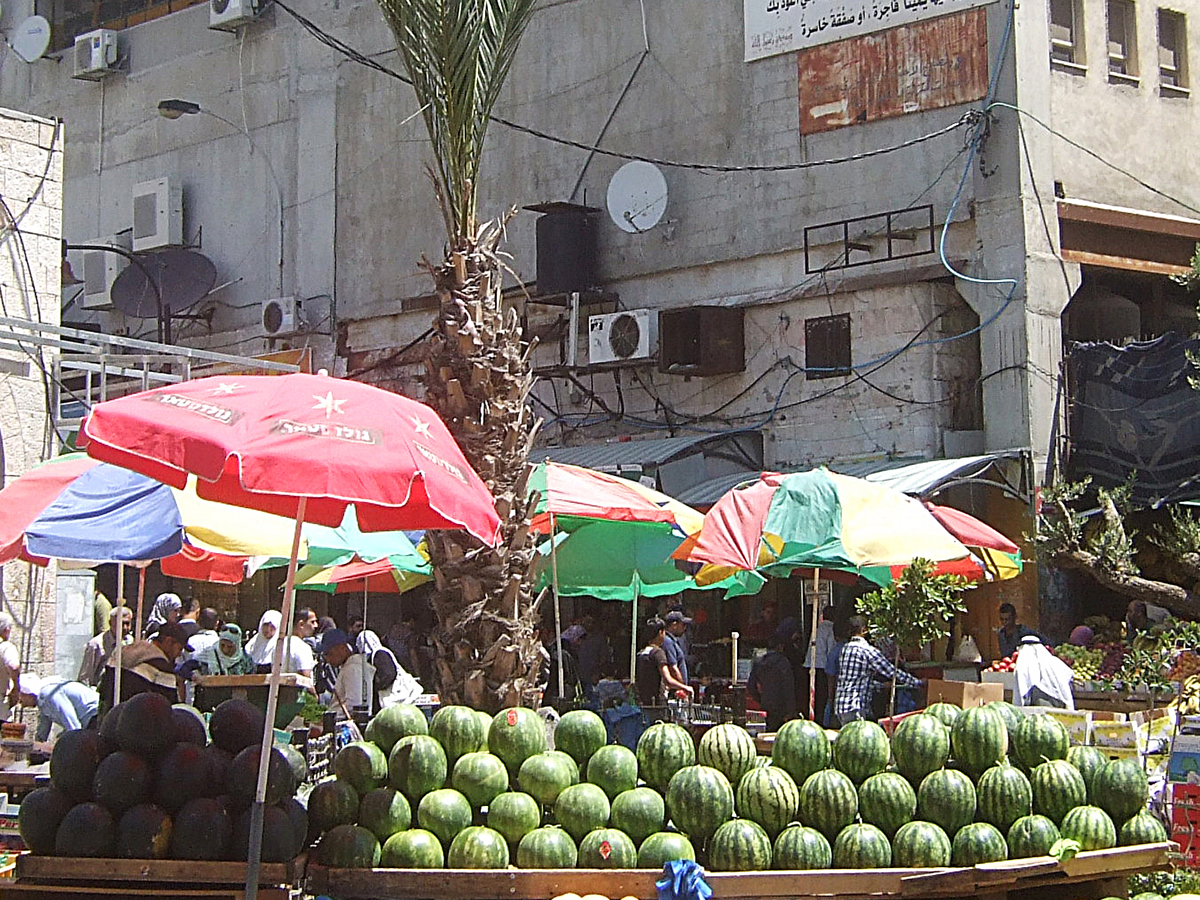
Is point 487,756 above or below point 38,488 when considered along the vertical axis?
below

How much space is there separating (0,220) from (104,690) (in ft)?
20.4

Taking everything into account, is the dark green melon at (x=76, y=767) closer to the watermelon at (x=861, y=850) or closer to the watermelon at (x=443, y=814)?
the watermelon at (x=443, y=814)

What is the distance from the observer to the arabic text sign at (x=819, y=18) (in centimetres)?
1948

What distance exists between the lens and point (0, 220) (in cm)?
1489

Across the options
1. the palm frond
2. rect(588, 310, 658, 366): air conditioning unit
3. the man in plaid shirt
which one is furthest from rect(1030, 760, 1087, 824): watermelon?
rect(588, 310, 658, 366): air conditioning unit

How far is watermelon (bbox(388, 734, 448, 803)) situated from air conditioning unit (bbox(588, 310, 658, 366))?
1472 cm

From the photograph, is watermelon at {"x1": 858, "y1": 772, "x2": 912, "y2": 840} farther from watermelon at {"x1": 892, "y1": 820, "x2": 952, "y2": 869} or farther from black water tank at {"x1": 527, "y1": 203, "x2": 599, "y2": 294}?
black water tank at {"x1": 527, "y1": 203, "x2": 599, "y2": 294}

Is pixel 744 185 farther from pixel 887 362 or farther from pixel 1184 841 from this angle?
pixel 1184 841

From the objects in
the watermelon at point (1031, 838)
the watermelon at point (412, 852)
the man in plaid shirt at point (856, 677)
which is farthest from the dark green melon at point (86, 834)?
the man in plaid shirt at point (856, 677)

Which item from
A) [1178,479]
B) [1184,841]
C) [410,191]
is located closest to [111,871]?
[1184,841]

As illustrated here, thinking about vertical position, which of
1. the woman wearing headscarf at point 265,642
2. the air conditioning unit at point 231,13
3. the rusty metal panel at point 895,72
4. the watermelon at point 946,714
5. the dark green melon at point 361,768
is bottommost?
the dark green melon at point 361,768

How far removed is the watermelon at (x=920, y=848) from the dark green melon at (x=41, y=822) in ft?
11.4

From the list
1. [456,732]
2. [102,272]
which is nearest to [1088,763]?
[456,732]

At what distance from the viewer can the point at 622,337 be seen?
2156 centimetres
